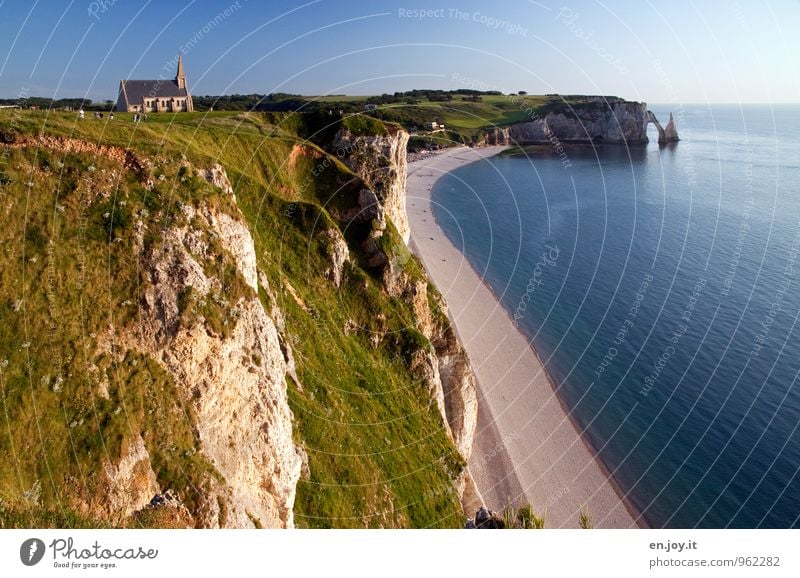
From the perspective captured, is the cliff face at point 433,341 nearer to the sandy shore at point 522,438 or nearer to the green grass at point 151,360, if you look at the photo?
the green grass at point 151,360

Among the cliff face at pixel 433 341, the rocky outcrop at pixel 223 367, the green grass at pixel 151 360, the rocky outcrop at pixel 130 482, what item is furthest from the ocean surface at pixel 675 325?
the rocky outcrop at pixel 130 482

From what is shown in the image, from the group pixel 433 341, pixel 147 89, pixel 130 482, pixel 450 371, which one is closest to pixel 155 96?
pixel 147 89

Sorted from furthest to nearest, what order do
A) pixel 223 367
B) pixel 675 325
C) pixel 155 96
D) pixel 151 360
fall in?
pixel 675 325
pixel 155 96
pixel 223 367
pixel 151 360

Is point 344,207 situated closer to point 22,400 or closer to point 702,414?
point 22,400

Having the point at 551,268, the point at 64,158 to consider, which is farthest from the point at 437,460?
the point at 551,268

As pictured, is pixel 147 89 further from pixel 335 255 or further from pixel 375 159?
pixel 335 255
